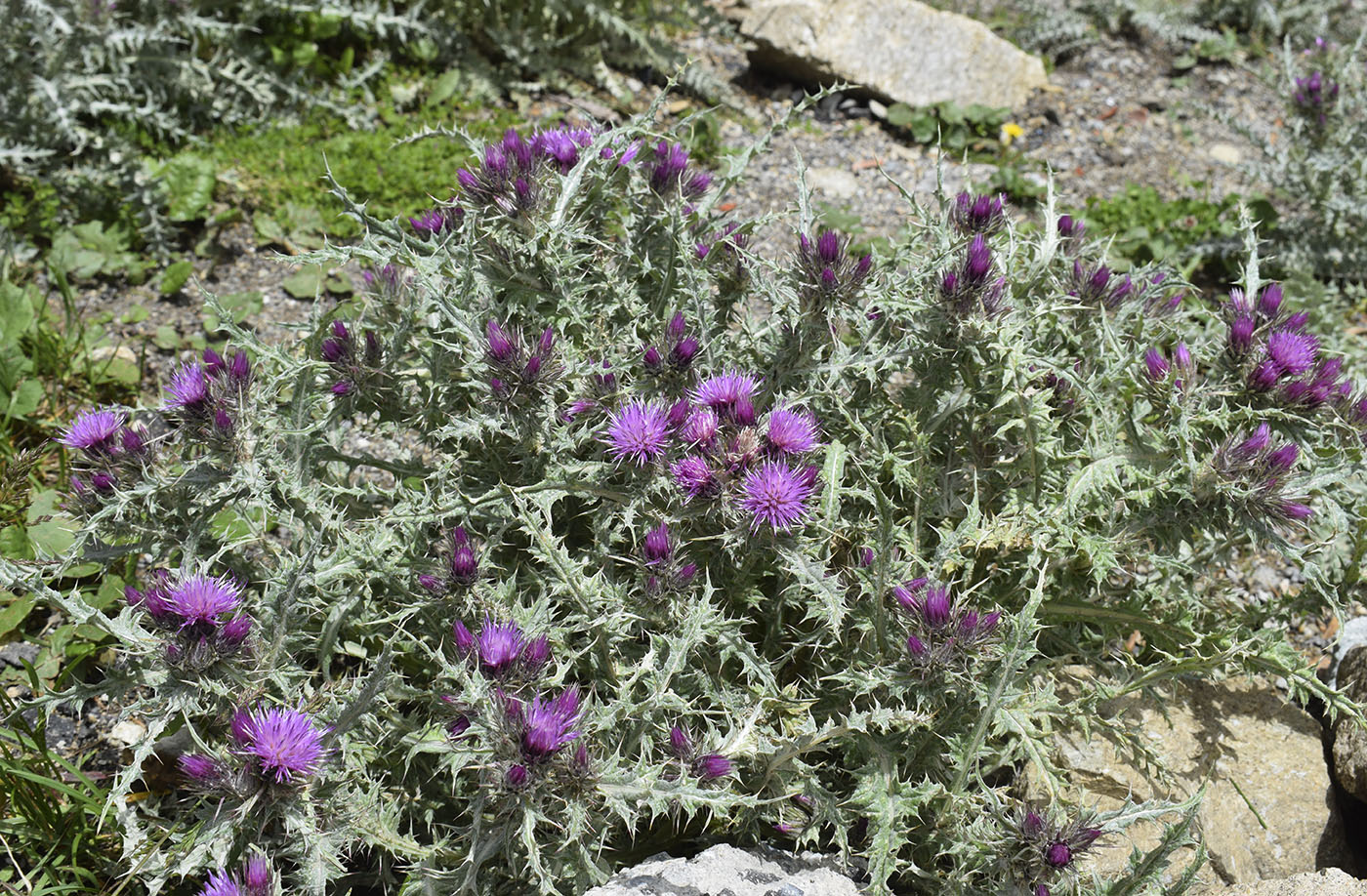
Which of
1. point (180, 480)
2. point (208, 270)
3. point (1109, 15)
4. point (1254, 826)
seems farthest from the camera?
point (1109, 15)

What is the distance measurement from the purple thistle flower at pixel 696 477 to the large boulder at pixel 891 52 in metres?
4.75

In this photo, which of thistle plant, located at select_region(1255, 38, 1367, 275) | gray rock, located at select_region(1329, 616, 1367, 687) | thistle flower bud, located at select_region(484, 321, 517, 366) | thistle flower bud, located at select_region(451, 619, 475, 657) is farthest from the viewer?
thistle plant, located at select_region(1255, 38, 1367, 275)

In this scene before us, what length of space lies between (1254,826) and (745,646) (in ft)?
5.40

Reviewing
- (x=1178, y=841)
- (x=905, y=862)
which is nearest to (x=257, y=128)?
(x=905, y=862)

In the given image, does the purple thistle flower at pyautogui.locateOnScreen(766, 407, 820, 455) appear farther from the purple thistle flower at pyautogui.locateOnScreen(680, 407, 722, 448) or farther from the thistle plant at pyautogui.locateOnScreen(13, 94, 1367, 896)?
the purple thistle flower at pyautogui.locateOnScreen(680, 407, 722, 448)

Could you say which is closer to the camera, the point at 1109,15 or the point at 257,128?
the point at 257,128

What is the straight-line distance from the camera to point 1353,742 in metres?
3.05

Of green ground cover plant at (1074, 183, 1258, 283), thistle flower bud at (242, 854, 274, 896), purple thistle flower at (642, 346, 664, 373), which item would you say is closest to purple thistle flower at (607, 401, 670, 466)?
purple thistle flower at (642, 346, 664, 373)

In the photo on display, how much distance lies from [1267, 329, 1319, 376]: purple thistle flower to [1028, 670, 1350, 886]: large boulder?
3.20ft

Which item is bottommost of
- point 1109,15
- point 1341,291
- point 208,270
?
point 208,270

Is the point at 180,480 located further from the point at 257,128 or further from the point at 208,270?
the point at 257,128

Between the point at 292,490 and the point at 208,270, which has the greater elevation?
the point at 292,490

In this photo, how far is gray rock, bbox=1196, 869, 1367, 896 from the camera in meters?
2.42

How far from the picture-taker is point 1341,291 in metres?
5.49
